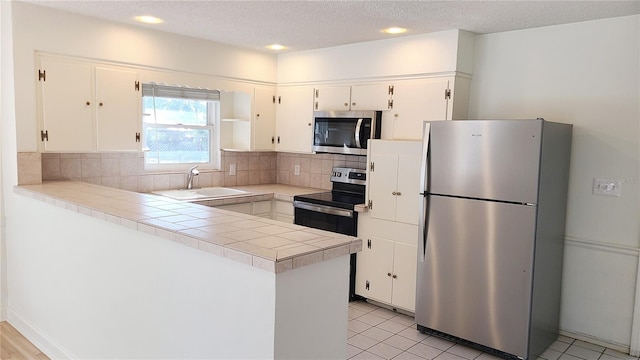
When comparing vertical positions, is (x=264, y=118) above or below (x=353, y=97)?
below

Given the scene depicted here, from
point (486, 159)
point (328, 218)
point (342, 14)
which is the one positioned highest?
point (342, 14)

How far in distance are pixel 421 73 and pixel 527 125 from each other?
112 cm

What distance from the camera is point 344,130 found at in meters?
4.21

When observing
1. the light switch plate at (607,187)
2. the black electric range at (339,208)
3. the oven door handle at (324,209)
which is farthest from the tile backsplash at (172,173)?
the light switch plate at (607,187)

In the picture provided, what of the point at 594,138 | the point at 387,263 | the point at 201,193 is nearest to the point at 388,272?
the point at 387,263

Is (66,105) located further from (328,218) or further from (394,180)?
(394,180)

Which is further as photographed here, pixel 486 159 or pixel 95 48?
pixel 95 48

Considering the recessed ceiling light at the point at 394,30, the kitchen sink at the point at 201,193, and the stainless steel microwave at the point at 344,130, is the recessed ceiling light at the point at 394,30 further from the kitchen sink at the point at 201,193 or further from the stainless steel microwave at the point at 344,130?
the kitchen sink at the point at 201,193

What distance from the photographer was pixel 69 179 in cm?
367

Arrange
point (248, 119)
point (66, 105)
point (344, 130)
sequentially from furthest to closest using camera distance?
point (248, 119) < point (344, 130) < point (66, 105)

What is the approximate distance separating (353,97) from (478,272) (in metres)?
1.93

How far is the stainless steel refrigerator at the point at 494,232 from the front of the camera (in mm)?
2896

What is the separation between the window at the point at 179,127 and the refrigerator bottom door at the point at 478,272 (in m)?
2.46

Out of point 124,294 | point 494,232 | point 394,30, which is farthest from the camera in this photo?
point 394,30
